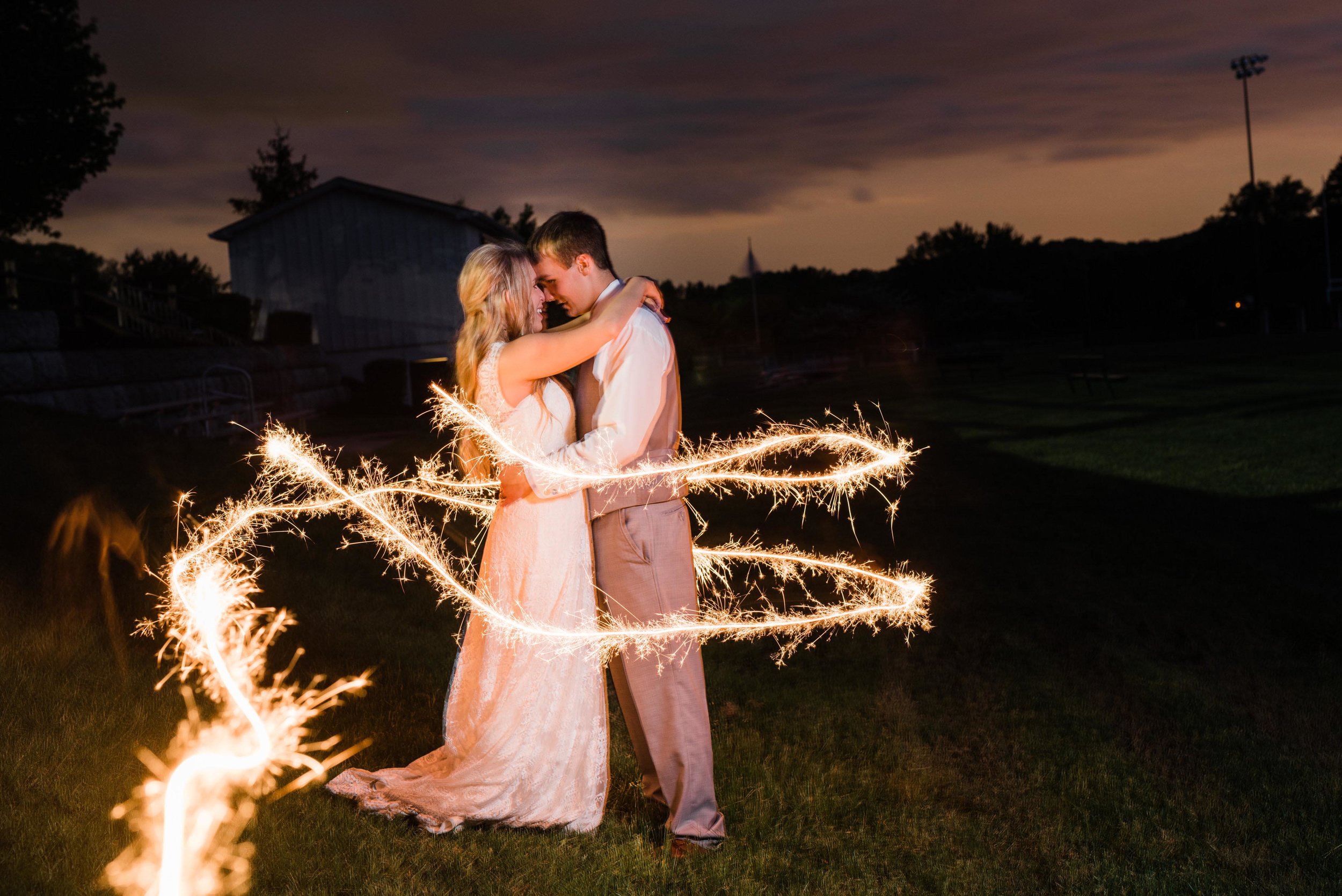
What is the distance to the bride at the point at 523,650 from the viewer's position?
12.2ft

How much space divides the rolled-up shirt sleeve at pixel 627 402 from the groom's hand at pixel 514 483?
0.33 m

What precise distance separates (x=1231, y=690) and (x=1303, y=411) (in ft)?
58.3

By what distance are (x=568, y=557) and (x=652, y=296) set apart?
1.12 meters

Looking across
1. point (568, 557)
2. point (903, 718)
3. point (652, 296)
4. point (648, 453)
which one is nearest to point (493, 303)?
point (652, 296)

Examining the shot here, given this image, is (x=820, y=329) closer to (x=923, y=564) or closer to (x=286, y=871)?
(x=923, y=564)

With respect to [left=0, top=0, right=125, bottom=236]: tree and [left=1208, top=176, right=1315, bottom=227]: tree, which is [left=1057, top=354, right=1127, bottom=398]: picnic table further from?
[left=1208, top=176, right=1315, bottom=227]: tree

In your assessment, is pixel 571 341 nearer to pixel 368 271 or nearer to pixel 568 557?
pixel 568 557

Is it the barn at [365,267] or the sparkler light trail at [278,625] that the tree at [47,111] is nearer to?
the barn at [365,267]

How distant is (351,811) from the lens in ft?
13.2

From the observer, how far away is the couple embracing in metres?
3.52

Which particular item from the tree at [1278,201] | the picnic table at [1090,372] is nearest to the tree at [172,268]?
the picnic table at [1090,372]

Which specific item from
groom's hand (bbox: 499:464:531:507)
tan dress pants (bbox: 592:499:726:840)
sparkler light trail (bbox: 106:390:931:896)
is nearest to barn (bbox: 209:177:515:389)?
sparkler light trail (bbox: 106:390:931:896)

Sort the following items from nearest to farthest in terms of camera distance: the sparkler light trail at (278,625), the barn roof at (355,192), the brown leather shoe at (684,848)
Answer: the sparkler light trail at (278,625)
the brown leather shoe at (684,848)
the barn roof at (355,192)

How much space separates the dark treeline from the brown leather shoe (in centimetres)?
4940
